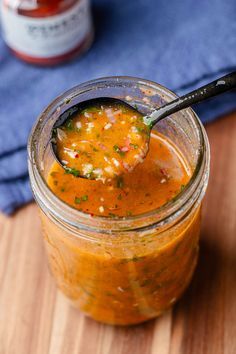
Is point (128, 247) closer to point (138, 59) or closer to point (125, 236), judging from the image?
point (125, 236)

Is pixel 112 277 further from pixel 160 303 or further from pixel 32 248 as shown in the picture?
pixel 32 248

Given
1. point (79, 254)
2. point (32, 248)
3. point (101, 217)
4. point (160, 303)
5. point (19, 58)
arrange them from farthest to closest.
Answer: point (19, 58) < point (32, 248) < point (160, 303) < point (79, 254) < point (101, 217)

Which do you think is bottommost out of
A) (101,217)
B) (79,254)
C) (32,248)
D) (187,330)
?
(187,330)

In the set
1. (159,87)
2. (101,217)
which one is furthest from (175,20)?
(101,217)

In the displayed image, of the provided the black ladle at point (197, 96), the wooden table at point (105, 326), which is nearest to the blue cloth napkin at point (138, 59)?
the wooden table at point (105, 326)

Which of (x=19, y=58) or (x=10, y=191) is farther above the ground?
(x=19, y=58)

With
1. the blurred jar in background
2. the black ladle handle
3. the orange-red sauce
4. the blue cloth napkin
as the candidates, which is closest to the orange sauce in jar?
the orange-red sauce

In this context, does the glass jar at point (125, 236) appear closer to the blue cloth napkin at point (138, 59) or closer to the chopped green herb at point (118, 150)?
the chopped green herb at point (118, 150)
